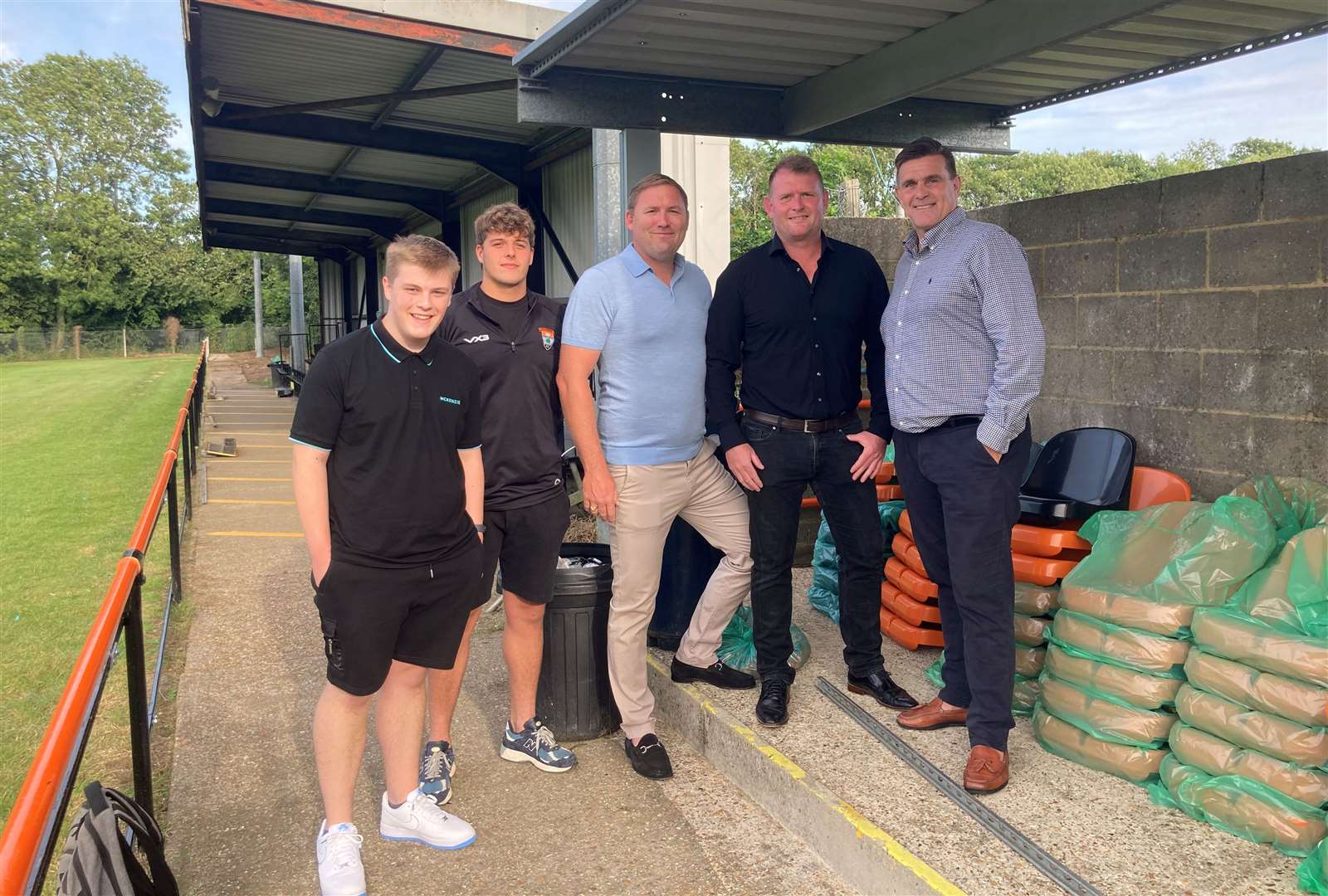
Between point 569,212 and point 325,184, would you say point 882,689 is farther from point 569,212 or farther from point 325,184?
point 325,184

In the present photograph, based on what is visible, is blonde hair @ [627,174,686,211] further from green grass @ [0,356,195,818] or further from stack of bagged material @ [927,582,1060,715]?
green grass @ [0,356,195,818]

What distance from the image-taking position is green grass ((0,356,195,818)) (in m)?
4.83

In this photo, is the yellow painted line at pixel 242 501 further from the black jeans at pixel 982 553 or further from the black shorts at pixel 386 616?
the black jeans at pixel 982 553

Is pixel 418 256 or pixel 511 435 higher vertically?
pixel 418 256

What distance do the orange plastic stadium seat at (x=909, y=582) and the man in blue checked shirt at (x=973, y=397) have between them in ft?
3.43

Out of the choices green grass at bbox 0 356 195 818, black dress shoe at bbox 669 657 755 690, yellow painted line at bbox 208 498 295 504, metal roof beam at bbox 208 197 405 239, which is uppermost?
→ metal roof beam at bbox 208 197 405 239

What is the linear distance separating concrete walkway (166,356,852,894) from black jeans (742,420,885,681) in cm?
65

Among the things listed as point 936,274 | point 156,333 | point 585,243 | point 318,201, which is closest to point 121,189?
point 156,333

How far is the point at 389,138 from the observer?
1128 cm

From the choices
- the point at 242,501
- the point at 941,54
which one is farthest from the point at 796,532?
the point at 242,501

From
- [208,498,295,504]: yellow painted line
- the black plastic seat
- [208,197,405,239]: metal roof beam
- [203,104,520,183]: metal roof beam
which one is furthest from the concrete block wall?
[208,197,405,239]: metal roof beam

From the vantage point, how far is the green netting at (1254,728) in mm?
2852

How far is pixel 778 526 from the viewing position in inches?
154

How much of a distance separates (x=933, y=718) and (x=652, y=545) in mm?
1214
